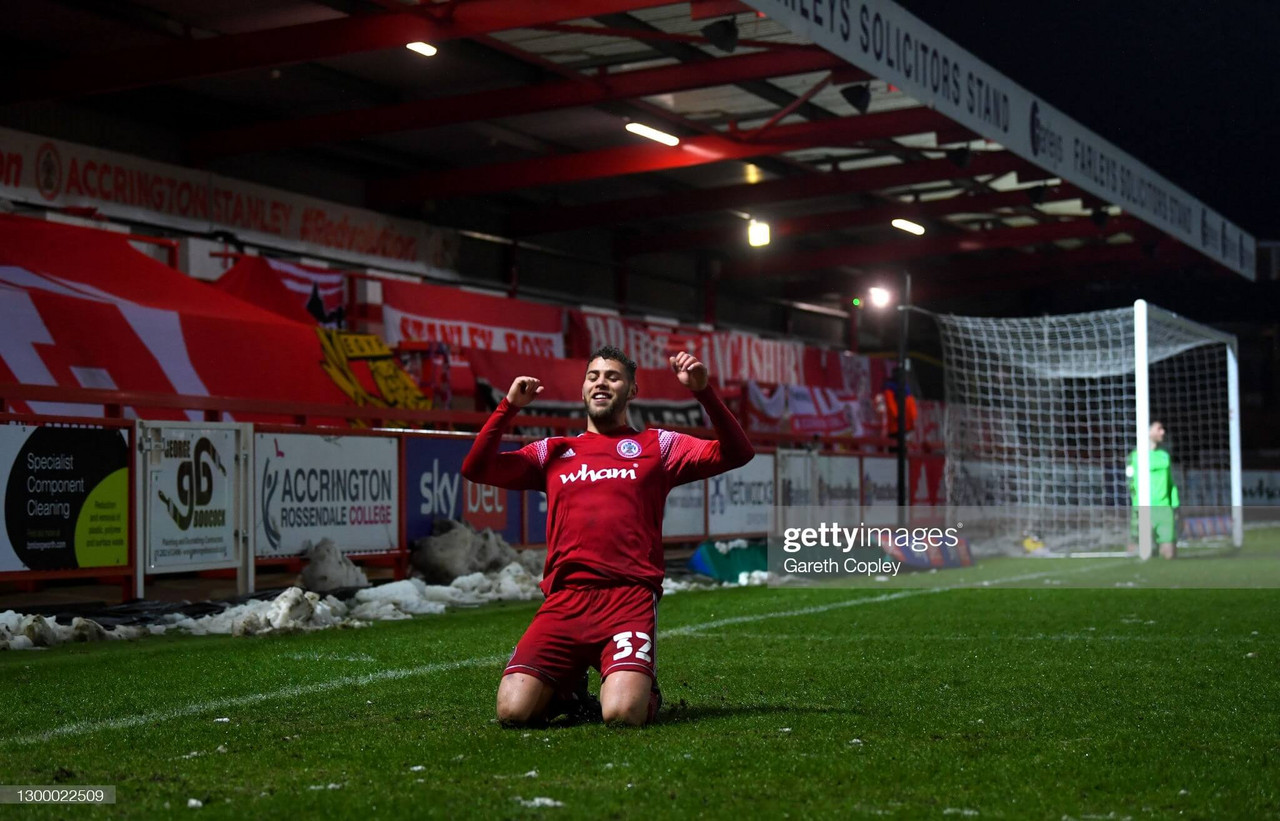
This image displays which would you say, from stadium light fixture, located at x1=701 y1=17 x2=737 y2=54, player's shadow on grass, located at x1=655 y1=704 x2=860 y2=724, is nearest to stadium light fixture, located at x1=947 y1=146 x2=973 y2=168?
stadium light fixture, located at x1=701 y1=17 x2=737 y2=54

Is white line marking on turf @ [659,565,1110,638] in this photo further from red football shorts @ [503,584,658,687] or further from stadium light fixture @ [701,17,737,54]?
stadium light fixture @ [701,17,737,54]

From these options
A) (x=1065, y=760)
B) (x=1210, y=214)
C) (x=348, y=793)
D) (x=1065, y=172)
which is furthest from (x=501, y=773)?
(x=1210, y=214)

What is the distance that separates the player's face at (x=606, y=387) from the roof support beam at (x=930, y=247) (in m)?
25.2

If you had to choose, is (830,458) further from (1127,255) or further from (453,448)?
(1127,255)

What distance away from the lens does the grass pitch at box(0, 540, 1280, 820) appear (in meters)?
4.04

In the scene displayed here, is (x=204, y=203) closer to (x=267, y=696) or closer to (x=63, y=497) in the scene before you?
(x=63, y=497)

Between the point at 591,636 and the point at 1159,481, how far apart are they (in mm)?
14785

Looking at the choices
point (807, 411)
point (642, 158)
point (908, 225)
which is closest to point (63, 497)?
point (642, 158)

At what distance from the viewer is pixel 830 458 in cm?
1817

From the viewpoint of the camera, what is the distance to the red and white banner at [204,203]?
58.7 ft

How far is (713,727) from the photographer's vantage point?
5309 millimetres

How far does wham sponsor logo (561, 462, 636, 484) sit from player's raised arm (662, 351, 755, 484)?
21 cm

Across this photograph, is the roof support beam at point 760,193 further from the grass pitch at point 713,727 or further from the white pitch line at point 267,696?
the white pitch line at point 267,696

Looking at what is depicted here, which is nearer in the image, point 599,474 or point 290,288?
point 599,474
